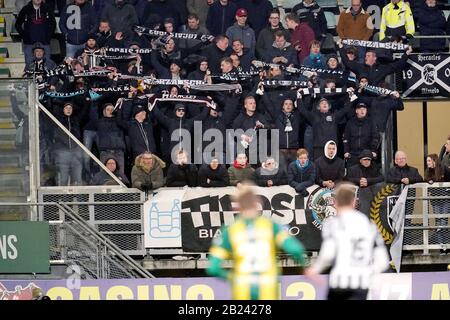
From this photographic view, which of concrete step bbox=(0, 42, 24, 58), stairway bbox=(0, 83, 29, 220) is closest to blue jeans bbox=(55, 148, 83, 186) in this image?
stairway bbox=(0, 83, 29, 220)

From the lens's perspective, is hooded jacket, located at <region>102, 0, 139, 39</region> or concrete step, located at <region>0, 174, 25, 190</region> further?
hooded jacket, located at <region>102, 0, 139, 39</region>

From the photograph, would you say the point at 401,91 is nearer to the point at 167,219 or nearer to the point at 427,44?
the point at 427,44

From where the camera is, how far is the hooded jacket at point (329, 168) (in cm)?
1695

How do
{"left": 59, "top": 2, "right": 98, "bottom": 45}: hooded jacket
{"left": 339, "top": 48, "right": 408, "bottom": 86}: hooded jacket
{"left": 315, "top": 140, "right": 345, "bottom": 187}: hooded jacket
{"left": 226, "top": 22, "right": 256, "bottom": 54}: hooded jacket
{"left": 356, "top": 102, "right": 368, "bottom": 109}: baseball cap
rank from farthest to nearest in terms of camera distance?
1. {"left": 59, "top": 2, "right": 98, "bottom": 45}: hooded jacket
2. {"left": 226, "top": 22, "right": 256, "bottom": 54}: hooded jacket
3. {"left": 339, "top": 48, "right": 408, "bottom": 86}: hooded jacket
4. {"left": 356, "top": 102, "right": 368, "bottom": 109}: baseball cap
5. {"left": 315, "top": 140, "right": 345, "bottom": 187}: hooded jacket

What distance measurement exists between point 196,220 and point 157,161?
895 millimetres

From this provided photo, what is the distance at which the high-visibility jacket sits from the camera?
17.7 meters

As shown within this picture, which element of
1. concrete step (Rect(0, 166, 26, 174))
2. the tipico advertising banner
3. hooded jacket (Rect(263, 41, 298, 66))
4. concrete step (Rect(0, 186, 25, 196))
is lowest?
the tipico advertising banner

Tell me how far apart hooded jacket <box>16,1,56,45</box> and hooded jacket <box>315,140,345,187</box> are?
4067mm

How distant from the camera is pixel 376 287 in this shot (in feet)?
51.9

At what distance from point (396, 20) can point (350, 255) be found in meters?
6.81

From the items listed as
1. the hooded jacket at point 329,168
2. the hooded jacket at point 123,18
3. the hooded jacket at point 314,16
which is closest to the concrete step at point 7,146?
the hooded jacket at point 123,18

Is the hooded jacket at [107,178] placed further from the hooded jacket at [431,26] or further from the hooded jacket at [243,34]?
the hooded jacket at [431,26]

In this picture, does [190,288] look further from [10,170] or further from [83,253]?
[10,170]

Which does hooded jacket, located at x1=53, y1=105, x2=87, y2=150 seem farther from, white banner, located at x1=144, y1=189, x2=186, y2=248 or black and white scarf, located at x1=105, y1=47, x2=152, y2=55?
white banner, located at x1=144, y1=189, x2=186, y2=248
